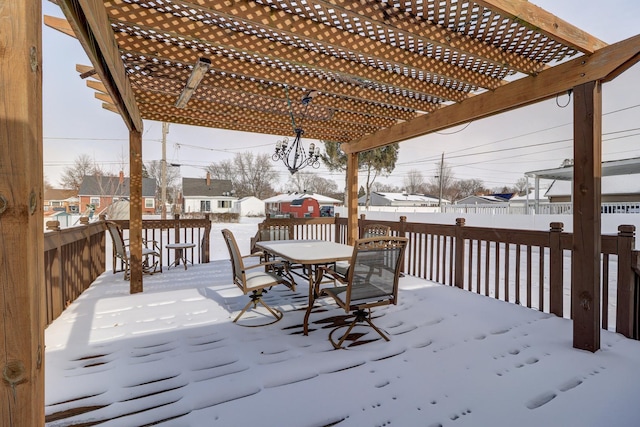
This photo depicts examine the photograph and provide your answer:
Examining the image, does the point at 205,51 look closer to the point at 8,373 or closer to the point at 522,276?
the point at 8,373

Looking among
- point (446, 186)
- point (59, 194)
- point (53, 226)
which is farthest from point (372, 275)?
point (446, 186)

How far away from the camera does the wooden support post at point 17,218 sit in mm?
839

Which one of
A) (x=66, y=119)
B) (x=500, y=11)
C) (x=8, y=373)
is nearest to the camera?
(x=8, y=373)

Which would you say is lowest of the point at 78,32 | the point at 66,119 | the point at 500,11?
the point at 78,32

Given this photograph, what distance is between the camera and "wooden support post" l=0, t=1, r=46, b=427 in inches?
33.0

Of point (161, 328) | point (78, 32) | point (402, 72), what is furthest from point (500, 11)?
point (161, 328)

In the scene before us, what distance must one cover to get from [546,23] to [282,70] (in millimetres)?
2376

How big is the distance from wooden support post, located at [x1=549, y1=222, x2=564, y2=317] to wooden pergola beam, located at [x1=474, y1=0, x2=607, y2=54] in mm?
1788

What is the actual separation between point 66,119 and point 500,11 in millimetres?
24319

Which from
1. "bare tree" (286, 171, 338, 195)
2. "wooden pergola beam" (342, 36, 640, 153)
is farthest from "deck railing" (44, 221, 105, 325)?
"bare tree" (286, 171, 338, 195)

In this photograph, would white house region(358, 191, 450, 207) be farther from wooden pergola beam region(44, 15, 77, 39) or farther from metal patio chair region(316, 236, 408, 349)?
wooden pergola beam region(44, 15, 77, 39)

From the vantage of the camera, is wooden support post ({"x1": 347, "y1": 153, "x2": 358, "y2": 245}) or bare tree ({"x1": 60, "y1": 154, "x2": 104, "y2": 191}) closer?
wooden support post ({"x1": 347, "y1": 153, "x2": 358, "y2": 245})

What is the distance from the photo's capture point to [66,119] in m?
18.8

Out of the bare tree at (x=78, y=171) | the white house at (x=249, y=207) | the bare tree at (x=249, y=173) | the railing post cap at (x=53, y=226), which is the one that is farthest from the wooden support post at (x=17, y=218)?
the bare tree at (x=249, y=173)
